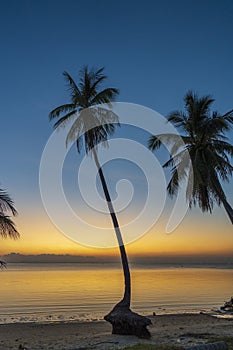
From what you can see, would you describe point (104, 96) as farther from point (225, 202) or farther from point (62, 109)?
point (225, 202)

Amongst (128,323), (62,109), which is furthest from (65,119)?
(128,323)

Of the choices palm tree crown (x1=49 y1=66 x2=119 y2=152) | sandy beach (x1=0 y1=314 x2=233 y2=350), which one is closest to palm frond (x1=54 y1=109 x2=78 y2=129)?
palm tree crown (x1=49 y1=66 x2=119 y2=152)

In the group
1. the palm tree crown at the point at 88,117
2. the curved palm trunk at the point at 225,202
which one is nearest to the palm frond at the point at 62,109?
the palm tree crown at the point at 88,117

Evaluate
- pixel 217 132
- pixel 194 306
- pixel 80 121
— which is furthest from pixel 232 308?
pixel 80 121

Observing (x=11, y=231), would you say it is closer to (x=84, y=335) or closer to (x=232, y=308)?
(x=84, y=335)

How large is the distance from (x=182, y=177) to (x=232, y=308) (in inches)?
422

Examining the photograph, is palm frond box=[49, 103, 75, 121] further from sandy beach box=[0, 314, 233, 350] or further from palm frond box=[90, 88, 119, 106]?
sandy beach box=[0, 314, 233, 350]

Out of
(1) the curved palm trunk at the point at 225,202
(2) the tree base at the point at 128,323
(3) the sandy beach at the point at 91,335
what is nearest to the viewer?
(3) the sandy beach at the point at 91,335

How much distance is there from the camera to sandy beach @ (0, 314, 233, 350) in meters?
13.8

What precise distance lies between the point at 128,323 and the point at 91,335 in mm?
2673

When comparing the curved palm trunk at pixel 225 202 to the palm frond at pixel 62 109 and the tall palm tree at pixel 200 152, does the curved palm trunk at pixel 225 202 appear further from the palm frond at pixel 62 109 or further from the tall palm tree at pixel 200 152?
the palm frond at pixel 62 109

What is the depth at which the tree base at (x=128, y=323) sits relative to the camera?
15.0m

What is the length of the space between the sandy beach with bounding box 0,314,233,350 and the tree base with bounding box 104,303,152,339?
1.12 feet

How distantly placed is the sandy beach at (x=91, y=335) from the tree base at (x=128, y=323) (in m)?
0.34
